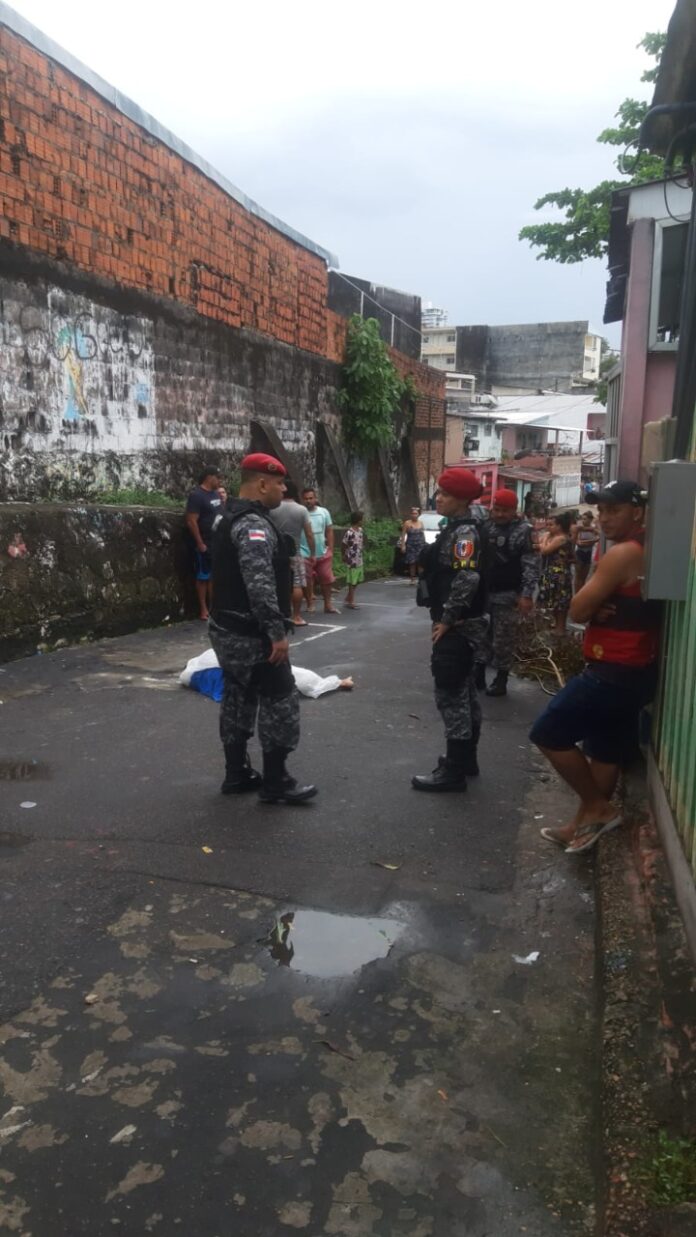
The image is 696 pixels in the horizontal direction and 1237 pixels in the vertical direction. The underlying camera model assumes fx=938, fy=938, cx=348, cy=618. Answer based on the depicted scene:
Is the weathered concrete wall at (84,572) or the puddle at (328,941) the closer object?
the puddle at (328,941)

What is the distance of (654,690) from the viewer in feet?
13.6

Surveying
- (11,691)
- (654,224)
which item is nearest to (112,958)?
(11,691)

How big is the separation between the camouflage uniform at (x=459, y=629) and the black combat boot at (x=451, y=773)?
2.0 inches

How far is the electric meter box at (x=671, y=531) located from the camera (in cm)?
346

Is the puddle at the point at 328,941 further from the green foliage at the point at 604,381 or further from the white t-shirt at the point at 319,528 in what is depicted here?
the green foliage at the point at 604,381

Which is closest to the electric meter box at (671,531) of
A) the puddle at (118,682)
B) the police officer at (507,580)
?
the police officer at (507,580)

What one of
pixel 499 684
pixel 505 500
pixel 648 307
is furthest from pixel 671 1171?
pixel 648 307

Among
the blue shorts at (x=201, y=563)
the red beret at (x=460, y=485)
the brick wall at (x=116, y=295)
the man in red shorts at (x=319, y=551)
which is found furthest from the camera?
the man in red shorts at (x=319, y=551)

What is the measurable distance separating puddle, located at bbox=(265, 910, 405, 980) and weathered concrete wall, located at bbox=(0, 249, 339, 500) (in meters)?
5.91

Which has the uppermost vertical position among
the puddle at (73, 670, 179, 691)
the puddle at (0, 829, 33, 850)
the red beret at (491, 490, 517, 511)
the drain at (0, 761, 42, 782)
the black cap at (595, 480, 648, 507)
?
the black cap at (595, 480, 648, 507)

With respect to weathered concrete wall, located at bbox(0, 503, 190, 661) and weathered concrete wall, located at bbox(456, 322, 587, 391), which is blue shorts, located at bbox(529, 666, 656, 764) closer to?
weathered concrete wall, located at bbox(0, 503, 190, 661)

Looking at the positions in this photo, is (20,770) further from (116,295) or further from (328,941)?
(116,295)

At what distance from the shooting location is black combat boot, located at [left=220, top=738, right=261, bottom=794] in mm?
4949

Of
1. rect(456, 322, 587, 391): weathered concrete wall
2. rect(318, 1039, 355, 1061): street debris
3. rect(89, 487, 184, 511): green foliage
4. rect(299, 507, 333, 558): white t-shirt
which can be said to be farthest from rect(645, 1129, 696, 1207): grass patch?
rect(456, 322, 587, 391): weathered concrete wall
